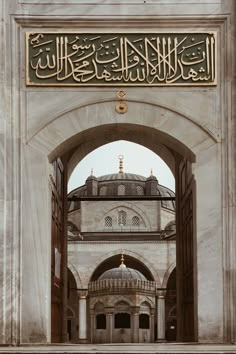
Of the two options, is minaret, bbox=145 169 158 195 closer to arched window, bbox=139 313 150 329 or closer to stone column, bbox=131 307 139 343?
arched window, bbox=139 313 150 329

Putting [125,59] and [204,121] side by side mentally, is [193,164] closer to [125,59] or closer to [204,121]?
[204,121]

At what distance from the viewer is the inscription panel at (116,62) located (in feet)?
36.9

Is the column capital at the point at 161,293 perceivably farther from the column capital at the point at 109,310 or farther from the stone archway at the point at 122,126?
the stone archway at the point at 122,126

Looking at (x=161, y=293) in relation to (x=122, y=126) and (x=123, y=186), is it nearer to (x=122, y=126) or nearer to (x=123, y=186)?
(x=123, y=186)

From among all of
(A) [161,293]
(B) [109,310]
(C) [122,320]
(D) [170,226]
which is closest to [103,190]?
(D) [170,226]

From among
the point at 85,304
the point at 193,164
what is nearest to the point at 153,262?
the point at 85,304

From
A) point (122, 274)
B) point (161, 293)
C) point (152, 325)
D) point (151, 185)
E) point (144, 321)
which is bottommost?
point (152, 325)

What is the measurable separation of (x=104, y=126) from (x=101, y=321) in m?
33.9

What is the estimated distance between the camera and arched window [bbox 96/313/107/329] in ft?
144

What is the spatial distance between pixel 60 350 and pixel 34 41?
4.25 meters

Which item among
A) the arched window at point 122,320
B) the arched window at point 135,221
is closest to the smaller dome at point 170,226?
the arched window at point 135,221

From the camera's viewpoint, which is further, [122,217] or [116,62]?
[122,217]

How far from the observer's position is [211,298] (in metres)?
10.8

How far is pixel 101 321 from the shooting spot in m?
44.3
